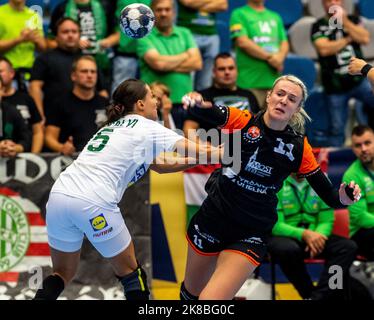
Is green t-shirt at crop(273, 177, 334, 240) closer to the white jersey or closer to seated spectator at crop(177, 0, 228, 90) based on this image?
seated spectator at crop(177, 0, 228, 90)

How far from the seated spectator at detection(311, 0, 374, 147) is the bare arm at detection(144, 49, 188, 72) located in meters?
1.79

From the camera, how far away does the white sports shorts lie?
269 inches

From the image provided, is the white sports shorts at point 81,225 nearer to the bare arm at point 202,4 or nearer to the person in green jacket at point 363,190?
the person in green jacket at point 363,190

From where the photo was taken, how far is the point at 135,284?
7.24 m

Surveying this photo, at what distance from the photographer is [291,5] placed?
505 inches

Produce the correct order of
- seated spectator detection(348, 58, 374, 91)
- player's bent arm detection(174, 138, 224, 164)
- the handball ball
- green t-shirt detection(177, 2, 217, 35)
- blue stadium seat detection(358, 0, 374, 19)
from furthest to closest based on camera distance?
blue stadium seat detection(358, 0, 374, 19) → green t-shirt detection(177, 2, 217, 35) → the handball ball → seated spectator detection(348, 58, 374, 91) → player's bent arm detection(174, 138, 224, 164)

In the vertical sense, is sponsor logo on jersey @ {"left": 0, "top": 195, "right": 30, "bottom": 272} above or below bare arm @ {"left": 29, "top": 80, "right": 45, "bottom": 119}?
below

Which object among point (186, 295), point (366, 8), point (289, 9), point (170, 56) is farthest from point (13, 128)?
point (366, 8)

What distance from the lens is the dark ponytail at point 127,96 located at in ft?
23.3

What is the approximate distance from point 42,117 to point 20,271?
72.1 inches

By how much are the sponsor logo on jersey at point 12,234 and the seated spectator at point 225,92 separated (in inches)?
82.8

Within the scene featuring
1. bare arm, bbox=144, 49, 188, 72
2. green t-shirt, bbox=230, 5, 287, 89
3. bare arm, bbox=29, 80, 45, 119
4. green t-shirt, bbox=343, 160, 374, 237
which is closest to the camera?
green t-shirt, bbox=343, 160, 374, 237

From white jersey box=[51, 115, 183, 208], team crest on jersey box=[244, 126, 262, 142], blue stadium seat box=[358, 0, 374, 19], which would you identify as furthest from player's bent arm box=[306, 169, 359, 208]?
blue stadium seat box=[358, 0, 374, 19]

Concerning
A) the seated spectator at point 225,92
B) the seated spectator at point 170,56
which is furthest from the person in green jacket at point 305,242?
the seated spectator at point 170,56
